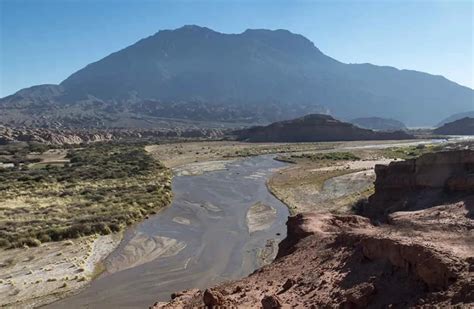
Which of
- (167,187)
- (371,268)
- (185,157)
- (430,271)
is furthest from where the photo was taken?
(185,157)

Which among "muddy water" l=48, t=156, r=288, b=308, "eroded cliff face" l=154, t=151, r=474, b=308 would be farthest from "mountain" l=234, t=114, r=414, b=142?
"eroded cliff face" l=154, t=151, r=474, b=308

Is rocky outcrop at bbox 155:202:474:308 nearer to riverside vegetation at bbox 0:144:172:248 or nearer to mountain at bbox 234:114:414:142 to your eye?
riverside vegetation at bbox 0:144:172:248

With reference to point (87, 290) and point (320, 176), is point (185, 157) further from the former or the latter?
point (87, 290)

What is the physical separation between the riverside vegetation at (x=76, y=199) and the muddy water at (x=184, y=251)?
2.36 meters

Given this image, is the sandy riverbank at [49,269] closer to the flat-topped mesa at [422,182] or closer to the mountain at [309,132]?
the flat-topped mesa at [422,182]

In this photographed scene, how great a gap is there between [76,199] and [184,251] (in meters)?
21.0

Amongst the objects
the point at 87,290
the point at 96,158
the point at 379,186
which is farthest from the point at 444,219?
the point at 96,158

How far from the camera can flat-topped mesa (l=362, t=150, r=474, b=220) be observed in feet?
82.1

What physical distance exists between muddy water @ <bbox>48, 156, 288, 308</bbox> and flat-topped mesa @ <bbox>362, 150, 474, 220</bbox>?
7370 mm

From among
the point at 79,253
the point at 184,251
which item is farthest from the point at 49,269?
the point at 184,251

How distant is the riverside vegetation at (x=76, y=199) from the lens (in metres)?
35.6

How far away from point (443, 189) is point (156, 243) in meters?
18.6

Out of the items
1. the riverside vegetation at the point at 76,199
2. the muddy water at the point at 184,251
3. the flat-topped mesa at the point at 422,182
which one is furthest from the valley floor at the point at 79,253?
the flat-topped mesa at the point at 422,182

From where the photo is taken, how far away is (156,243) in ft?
113
